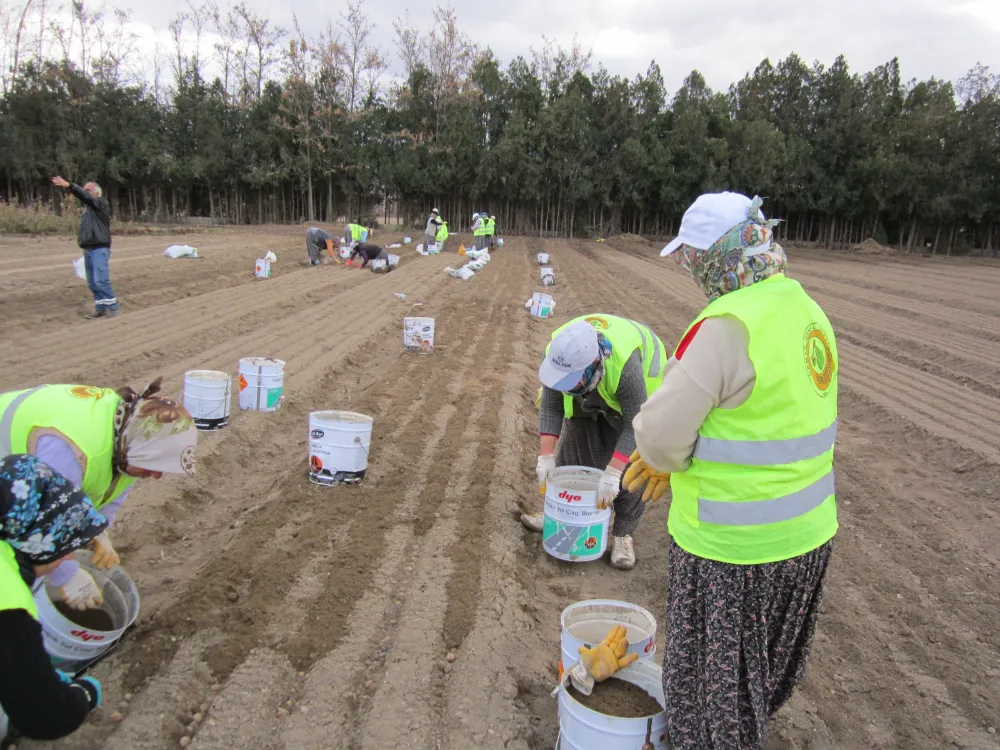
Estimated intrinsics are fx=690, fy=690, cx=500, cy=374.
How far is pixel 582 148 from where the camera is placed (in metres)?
37.1

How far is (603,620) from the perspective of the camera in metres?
2.97

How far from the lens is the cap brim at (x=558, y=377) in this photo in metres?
3.25

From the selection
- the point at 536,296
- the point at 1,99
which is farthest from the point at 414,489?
the point at 1,99

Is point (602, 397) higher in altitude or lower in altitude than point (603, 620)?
higher

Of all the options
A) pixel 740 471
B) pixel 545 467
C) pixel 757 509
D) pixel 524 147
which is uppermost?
pixel 524 147

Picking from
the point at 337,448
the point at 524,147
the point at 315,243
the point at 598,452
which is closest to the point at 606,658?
the point at 598,452

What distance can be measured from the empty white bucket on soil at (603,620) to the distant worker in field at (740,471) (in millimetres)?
697

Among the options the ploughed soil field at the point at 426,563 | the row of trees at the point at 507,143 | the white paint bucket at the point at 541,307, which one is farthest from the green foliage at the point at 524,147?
the ploughed soil field at the point at 426,563

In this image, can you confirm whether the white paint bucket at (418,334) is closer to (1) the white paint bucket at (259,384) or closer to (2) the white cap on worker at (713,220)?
(1) the white paint bucket at (259,384)

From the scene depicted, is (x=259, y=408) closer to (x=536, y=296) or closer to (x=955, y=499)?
(x=955, y=499)

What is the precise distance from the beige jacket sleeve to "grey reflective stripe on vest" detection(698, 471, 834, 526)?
0.16 meters

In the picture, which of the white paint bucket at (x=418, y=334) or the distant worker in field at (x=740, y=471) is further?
the white paint bucket at (x=418, y=334)

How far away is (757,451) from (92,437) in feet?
7.38

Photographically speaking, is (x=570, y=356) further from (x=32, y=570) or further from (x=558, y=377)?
(x=32, y=570)
